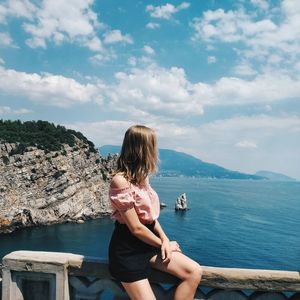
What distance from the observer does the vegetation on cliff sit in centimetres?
8906

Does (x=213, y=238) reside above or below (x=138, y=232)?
below

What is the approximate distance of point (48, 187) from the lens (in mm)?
88812

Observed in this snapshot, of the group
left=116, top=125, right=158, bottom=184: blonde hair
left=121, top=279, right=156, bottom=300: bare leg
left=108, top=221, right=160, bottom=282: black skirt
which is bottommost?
left=121, top=279, right=156, bottom=300: bare leg

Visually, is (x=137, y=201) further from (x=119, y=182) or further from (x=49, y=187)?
(x=49, y=187)

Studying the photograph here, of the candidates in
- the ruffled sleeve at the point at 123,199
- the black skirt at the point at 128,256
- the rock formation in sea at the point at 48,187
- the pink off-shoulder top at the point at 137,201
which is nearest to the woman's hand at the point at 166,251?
the black skirt at the point at 128,256

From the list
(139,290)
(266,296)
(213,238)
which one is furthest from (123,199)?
(213,238)

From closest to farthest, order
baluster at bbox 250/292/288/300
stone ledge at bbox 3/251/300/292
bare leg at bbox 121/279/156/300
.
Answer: bare leg at bbox 121/279/156/300 < stone ledge at bbox 3/251/300/292 < baluster at bbox 250/292/288/300

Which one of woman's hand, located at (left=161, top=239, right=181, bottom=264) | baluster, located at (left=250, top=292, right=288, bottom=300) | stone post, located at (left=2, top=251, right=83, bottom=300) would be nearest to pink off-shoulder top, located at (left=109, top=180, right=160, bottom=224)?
woman's hand, located at (left=161, top=239, right=181, bottom=264)

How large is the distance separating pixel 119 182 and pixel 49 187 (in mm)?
88580

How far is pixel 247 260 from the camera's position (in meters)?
57.4

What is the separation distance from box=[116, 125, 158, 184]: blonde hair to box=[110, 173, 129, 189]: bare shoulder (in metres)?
0.08

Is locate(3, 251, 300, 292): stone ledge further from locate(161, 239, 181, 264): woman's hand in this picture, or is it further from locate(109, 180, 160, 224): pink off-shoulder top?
locate(109, 180, 160, 224): pink off-shoulder top

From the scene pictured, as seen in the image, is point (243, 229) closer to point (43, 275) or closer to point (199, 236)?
point (199, 236)

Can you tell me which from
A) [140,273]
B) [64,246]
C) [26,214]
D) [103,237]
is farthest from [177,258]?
[26,214]
